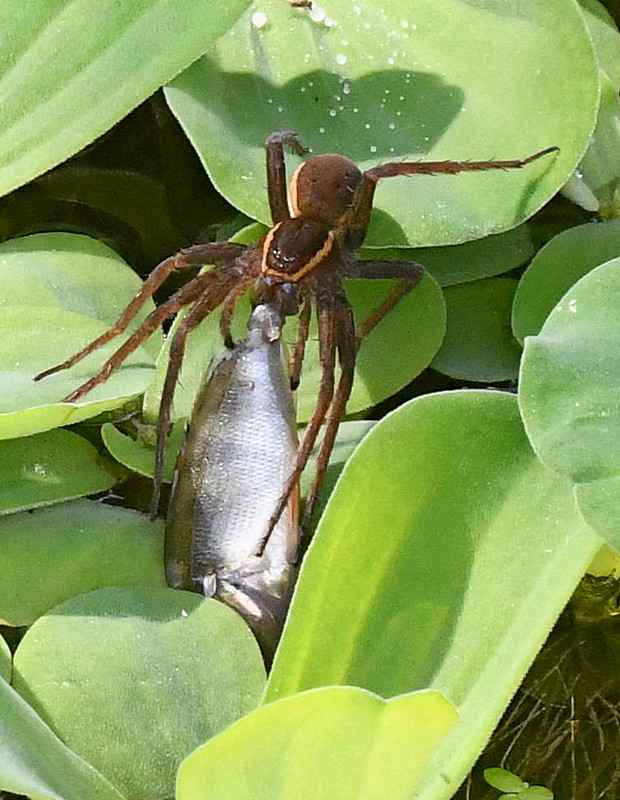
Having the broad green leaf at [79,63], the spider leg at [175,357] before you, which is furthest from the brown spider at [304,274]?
the broad green leaf at [79,63]

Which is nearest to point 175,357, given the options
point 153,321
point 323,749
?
point 153,321

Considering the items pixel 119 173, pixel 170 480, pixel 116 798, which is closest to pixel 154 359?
pixel 170 480

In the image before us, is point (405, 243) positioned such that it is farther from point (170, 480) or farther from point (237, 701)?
point (237, 701)

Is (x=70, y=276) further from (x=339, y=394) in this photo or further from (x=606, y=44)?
(x=606, y=44)

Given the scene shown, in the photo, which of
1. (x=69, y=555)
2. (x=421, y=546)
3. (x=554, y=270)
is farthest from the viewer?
(x=554, y=270)

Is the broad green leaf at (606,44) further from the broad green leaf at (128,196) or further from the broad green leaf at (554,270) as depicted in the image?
the broad green leaf at (128,196)

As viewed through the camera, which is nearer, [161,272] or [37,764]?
[37,764]

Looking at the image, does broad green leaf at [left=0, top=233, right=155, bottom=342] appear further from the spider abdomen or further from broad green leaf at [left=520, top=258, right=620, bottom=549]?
broad green leaf at [left=520, top=258, right=620, bottom=549]

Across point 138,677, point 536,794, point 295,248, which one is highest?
point 295,248
